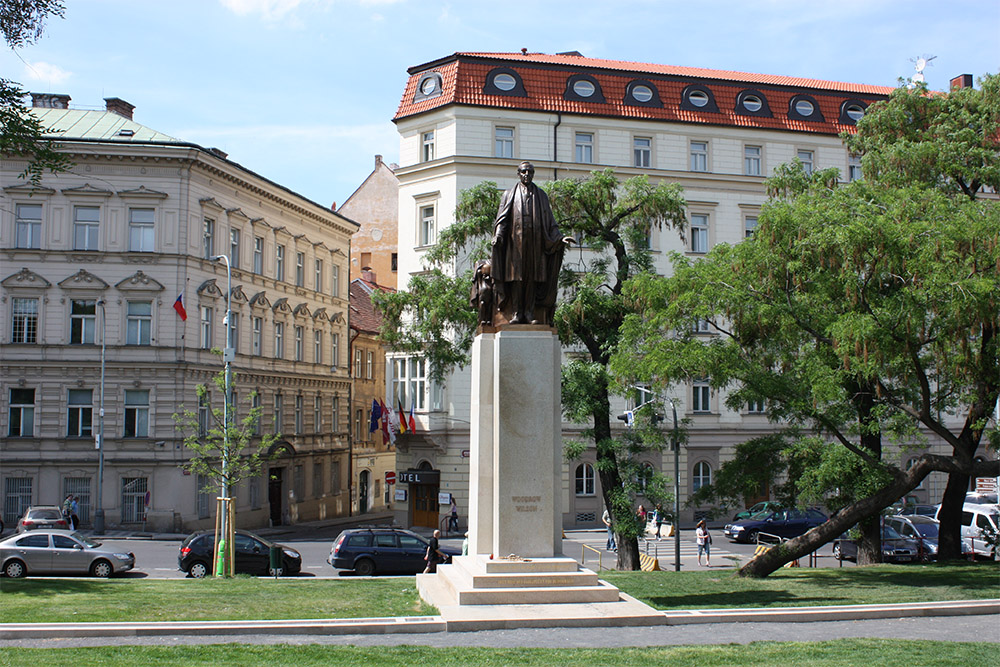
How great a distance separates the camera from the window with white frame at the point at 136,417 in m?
39.4

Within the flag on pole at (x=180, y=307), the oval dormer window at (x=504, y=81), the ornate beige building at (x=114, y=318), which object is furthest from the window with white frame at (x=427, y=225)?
the flag on pole at (x=180, y=307)

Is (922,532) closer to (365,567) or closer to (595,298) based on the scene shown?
(595,298)

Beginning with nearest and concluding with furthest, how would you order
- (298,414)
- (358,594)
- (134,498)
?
(358,594) < (134,498) < (298,414)

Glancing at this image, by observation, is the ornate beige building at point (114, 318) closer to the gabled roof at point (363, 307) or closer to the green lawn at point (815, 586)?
the gabled roof at point (363, 307)

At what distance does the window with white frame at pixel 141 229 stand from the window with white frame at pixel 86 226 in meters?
1.33

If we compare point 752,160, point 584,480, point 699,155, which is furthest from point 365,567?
point 752,160

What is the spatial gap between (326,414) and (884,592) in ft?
131

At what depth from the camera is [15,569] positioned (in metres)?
25.0

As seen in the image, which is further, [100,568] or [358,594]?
[100,568]

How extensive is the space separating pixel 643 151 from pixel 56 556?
30576mm

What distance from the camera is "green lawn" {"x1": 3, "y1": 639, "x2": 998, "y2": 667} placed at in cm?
→ 1033

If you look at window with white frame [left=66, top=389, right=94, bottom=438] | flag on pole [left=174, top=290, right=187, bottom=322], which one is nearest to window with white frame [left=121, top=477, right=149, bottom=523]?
window with white frame [left=66, top=389, right=94, bottom=438]

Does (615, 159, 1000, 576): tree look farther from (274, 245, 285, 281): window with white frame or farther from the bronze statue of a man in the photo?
(274, 245, 285, 281): window with white frame

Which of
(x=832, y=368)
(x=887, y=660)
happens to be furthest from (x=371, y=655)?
(x=832, y=368)
